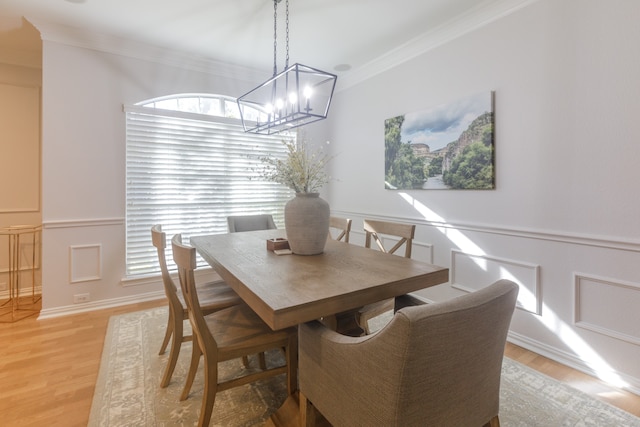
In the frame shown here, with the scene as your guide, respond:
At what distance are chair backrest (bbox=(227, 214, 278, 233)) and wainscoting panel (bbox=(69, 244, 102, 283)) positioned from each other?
134 cm

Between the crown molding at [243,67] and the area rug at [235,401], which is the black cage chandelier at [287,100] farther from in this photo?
the area rug at [235,401]

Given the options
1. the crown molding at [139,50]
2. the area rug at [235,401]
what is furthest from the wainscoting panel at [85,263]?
the crown molding at [139,50]

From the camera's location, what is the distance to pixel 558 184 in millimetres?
2195

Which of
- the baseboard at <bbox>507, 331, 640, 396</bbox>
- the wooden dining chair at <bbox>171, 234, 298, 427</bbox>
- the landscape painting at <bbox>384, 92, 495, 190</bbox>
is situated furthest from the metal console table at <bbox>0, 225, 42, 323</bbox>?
the baseboard at <bbox>507, 331, 640, 396</bbox>

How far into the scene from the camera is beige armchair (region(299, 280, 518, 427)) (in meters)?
0.84

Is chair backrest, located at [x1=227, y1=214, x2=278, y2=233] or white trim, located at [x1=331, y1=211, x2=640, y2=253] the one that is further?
chair backrest, located at [x1=227, y1=214, x2=278, y2=233]

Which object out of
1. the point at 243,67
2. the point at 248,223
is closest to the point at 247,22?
the point at 243,67

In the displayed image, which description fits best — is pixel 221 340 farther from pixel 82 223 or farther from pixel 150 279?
pixel 82 223

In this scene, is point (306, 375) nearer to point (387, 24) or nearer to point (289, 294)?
point (289, 294)

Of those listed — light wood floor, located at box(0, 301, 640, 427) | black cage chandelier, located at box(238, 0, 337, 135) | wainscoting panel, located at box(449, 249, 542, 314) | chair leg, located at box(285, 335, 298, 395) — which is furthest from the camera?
wainscoting panel, located at box(449, 249, 542, 314)

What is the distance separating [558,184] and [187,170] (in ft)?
11.6

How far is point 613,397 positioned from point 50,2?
4847 mm

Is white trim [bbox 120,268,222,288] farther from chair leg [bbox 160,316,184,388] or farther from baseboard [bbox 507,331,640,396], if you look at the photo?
baseboard [bbox 507,331,640,396]

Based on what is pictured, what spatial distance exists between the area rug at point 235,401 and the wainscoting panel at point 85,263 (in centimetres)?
126
